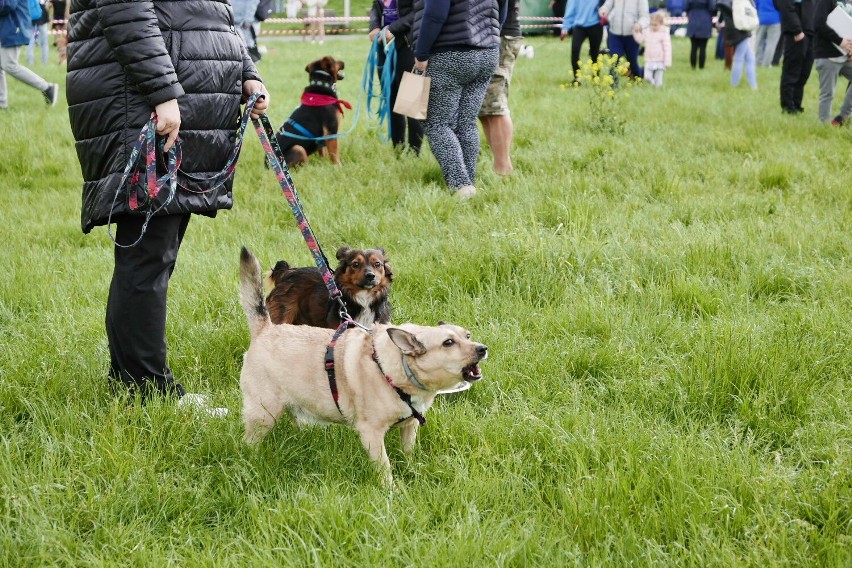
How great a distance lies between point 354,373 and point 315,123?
5335 millimetres

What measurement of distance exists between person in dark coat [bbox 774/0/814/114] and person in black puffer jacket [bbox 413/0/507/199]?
17.6ft

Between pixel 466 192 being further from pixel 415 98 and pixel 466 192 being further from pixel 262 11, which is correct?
pixel 262 11

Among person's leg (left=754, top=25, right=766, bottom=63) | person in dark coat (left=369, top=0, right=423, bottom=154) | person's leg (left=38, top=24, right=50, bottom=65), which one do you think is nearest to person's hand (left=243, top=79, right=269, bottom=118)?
person in dark coat (left=369, top=0, right=423, bottom=154)

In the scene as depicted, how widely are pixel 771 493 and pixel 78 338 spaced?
3154 mm

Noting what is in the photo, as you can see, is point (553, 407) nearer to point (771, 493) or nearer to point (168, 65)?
point (771, 493)

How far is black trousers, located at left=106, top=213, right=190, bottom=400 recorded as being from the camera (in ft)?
10.1

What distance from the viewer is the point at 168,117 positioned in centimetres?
283

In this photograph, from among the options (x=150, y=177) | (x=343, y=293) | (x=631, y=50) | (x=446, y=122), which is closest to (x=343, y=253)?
(x=343, y=293)

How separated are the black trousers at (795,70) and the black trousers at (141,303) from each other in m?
9.13

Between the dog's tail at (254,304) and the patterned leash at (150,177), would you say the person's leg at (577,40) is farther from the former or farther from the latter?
the patterned leash at (150,177)

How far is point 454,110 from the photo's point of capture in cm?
621

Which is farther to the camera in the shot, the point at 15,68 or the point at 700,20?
the point at 700,20

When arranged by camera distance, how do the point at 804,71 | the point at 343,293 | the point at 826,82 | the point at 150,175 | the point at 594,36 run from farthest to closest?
1. the point at 594,36
2. the point at 804,71
3. the point at 826,82
4. the point at 343,293
5. the point at 150,175

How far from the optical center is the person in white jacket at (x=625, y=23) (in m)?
12.0
